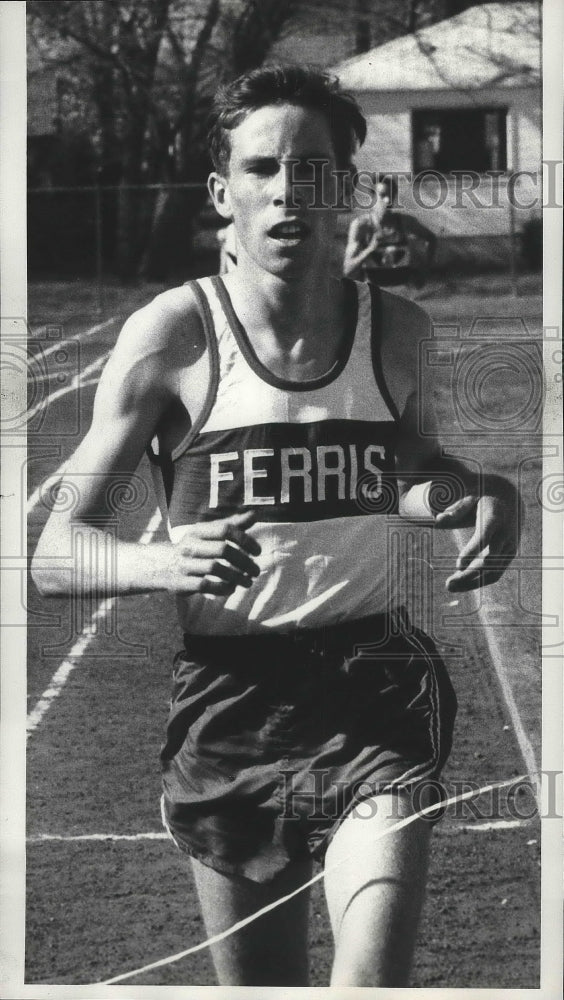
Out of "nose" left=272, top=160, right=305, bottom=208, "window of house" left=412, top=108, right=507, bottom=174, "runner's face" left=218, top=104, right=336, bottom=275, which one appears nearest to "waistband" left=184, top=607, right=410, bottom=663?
"runner's face" left=218, top=104, right=336, bottom=275

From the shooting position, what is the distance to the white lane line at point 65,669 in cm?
229

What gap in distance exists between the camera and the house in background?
2.22 metres

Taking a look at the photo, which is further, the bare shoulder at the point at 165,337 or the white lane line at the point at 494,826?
the white lane line at the point at 494,826

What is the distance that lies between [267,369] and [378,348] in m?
0.19

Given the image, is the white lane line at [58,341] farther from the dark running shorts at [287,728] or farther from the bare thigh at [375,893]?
the bare thigh at [375,893]

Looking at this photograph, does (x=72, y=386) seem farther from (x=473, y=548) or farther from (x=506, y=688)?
(x=506, y=688)

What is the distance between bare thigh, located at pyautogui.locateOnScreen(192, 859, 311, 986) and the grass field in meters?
0.14

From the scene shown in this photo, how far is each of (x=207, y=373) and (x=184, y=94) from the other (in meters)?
0.64

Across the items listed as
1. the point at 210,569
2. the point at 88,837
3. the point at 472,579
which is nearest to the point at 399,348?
the point at 472,579

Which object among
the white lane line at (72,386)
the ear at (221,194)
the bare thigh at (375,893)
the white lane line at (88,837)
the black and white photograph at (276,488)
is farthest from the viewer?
the white lane line at (88,837)

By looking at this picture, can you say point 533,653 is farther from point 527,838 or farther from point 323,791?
point 323,791

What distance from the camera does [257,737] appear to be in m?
1.98

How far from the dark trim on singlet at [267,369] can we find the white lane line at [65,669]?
0.54 m

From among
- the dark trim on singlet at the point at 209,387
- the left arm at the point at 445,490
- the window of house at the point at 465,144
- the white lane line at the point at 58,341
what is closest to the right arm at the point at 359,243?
the window of house at the point at 465,144
